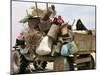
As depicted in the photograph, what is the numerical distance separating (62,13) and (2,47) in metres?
0.73

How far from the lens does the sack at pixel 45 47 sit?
228 cm

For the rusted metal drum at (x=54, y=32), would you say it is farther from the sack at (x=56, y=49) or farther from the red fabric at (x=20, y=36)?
the red fabric at (x=20, y=36)

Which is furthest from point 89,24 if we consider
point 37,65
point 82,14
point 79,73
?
point 37,65

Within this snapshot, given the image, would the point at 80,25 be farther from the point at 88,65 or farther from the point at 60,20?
the point at 88,65

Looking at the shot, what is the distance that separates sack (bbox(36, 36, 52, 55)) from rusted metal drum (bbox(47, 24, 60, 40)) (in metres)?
0.05

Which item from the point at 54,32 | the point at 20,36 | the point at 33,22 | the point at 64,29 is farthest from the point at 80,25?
the point at 20,36

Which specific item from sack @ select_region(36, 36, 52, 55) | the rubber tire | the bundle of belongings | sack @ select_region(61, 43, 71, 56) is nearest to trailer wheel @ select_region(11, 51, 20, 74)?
the rubber tire

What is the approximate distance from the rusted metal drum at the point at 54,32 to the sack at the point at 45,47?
0.05 metres

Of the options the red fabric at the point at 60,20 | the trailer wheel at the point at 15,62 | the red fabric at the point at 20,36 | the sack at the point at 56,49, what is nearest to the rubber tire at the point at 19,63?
the trailer wheel at the point at 15,62

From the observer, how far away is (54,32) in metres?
2.34

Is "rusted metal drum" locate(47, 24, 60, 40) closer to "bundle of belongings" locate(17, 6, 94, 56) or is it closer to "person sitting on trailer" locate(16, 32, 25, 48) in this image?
"bundle of belongings" locate(17, 6, 94, 56)

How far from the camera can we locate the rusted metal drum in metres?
2.33

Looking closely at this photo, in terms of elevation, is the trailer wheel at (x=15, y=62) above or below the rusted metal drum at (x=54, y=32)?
below

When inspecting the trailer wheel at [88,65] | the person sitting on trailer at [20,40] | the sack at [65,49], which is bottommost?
the trailer wheel at [88,65]
